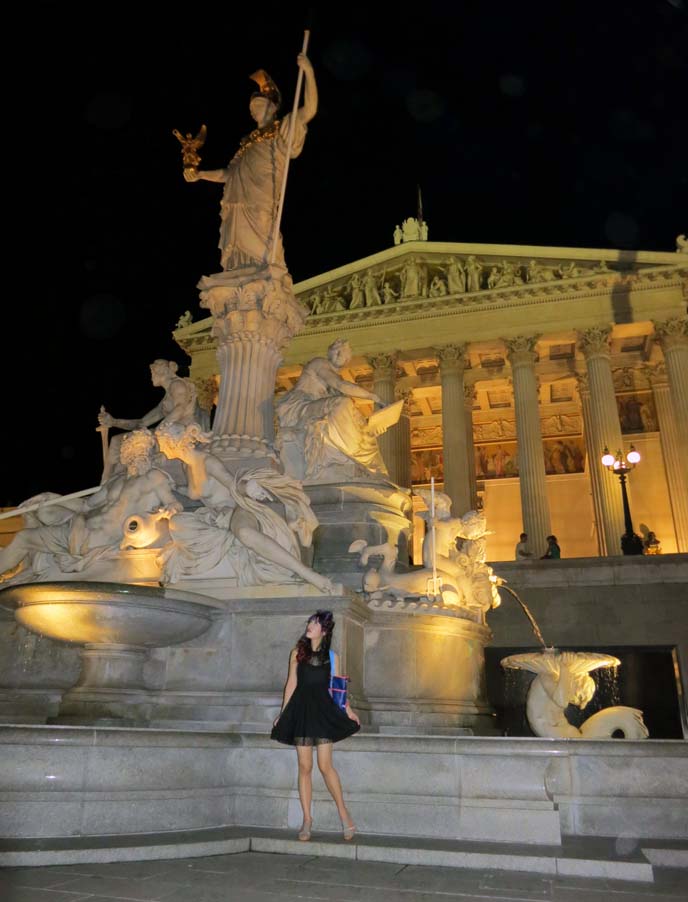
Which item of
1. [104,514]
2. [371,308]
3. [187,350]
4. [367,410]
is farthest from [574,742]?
[187,350]

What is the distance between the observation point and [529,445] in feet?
103

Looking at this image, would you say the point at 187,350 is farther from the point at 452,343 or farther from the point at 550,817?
the point at 550,817

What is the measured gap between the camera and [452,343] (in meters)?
34.5

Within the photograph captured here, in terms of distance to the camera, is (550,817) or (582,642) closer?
(550,817)

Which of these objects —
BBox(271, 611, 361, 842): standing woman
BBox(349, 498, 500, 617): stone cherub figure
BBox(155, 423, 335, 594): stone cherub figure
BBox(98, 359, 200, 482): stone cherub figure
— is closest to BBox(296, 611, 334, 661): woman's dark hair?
BBox(271, 611, 361, 842): standing woman

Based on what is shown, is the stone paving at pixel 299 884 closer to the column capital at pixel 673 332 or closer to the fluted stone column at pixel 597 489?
the fluted stone column at pixel 597 489

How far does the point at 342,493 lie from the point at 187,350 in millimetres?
30351

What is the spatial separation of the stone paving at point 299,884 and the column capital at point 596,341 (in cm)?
3015

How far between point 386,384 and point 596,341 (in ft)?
31.1

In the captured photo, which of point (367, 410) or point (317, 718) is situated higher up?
point (367, 410)

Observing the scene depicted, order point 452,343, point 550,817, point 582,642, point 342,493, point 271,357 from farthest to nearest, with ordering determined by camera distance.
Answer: point 452,343 → point 582,642 → point 271,357 → point 342,493 → point 550,817

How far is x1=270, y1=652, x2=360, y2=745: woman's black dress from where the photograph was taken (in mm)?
5027

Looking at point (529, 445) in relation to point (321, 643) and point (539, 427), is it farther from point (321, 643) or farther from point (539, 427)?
point (321, 643)

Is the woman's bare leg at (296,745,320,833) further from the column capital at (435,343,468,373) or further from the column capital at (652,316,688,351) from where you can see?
the column capital at (652,316,688,351)
